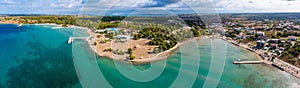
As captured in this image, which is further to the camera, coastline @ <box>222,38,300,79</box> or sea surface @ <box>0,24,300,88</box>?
coastline @ <box>222,38,300,79</box>

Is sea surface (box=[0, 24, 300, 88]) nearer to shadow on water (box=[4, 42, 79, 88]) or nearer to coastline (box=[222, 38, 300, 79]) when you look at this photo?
shadow on water (box=[4, 42, 79, 88])

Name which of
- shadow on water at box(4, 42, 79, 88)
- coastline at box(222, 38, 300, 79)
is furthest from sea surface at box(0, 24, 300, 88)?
coastline at box(222, 38, 300, 79)

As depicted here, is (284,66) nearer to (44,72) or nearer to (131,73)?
(131,73)

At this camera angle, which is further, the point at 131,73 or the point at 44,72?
the point at 44,72

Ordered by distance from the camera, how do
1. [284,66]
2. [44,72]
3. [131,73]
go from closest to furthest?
[131,73], [44,72], [284,66]

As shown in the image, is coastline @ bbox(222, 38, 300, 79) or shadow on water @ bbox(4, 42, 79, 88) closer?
shadow on water @ bbox(4, 42, 79, 88)

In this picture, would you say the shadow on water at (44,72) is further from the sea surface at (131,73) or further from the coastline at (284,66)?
the coastline at (284,66)

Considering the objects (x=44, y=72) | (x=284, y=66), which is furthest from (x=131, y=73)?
(x=284, y=66)

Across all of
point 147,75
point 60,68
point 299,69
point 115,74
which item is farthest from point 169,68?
point 299,69

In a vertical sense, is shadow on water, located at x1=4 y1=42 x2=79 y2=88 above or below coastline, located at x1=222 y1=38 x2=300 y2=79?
above
